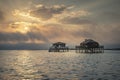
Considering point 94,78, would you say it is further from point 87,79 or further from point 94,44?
point 94,44

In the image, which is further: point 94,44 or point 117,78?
point 94,44

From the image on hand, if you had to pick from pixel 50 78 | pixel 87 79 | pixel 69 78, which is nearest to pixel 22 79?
pixel 50 78

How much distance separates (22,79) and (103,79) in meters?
10.9

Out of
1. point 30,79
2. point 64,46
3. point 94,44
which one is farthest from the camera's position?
point 64,46

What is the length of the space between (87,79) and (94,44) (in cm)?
11076

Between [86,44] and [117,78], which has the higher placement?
[86,44]

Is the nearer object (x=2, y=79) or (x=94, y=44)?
(x=2, y=79)

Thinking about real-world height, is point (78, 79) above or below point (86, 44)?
below

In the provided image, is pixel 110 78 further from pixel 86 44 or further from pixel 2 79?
pixel 86 44

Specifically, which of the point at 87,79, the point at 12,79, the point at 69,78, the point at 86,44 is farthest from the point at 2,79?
the point at 86,44

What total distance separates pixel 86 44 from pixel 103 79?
10988 centimetres

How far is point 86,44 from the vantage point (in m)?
138

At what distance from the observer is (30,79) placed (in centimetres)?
2866

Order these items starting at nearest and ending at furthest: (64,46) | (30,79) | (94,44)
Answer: (30,79) → (94,44) → (64,46)
